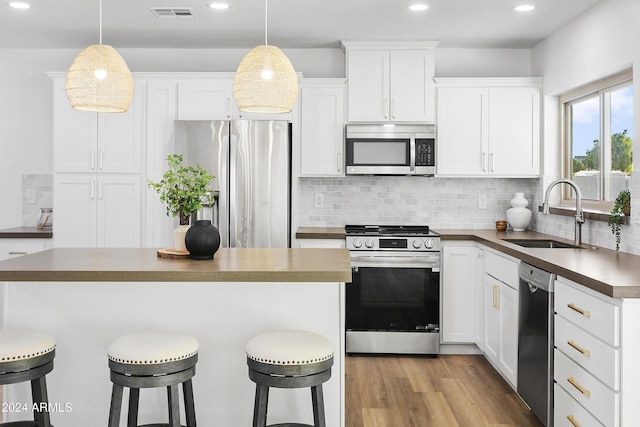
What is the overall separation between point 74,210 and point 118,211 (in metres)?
0.35

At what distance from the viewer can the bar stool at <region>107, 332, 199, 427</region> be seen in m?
2.22

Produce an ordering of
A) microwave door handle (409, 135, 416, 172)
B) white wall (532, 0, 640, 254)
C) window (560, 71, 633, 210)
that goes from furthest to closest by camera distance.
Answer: microwave door handle (409, 135, 416, 172) < window (560, 71, 633, 210) < white wall (532, 0, 640, 254)

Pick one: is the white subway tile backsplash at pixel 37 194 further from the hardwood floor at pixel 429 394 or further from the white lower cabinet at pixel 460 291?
the white lower cabinet at pixel 460 291

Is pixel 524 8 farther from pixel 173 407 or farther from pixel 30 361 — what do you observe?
pixel 30 361

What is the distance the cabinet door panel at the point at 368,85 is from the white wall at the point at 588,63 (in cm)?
130

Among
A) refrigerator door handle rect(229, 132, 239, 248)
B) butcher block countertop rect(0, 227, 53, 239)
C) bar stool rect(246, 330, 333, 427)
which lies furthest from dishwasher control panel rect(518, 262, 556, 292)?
butcher block countertop rect(0, 227, 53, 239)

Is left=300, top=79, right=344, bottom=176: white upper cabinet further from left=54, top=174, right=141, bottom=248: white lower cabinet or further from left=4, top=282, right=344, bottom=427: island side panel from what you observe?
left=4, top=282, right=344, bottom=427: island side panel

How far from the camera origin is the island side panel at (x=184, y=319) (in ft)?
8.90

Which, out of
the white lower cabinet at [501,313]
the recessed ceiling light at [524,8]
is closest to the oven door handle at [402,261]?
the white lower cabinet at [501,313]

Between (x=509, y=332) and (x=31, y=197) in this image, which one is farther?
(x=31, y=197)

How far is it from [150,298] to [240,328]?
1.46 ft

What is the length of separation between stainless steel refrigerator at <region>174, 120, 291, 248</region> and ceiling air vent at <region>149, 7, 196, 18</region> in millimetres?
821

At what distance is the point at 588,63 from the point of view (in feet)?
12.8

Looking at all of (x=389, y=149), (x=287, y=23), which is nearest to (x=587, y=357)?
(x=389, y=149)
